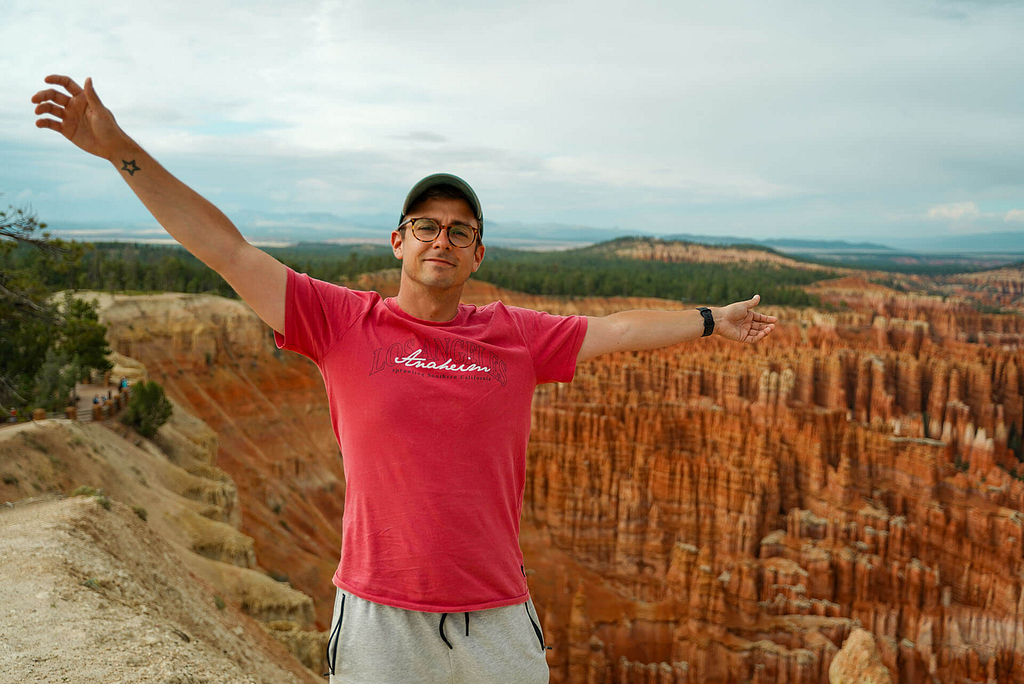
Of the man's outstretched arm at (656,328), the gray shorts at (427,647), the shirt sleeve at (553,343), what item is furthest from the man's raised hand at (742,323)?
the gray shorts at (427,647)

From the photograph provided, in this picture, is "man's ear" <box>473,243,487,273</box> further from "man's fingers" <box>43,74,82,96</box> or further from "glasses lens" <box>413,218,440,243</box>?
"man's fingers" <box>43,74,82,96</box>

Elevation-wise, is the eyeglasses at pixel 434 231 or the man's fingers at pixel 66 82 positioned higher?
the man's fingers at pixel 66 82

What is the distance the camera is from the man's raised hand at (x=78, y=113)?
2.38 meters

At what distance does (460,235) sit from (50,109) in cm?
150

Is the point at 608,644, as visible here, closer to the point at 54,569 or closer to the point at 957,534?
the point at 957,534

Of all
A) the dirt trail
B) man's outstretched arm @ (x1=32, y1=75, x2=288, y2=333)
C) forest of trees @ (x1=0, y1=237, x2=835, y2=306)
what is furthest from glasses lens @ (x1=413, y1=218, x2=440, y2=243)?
forest of trees @ (x1=0, y1=237, x2=835, y2=306)

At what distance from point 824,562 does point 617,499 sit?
29.9 ft

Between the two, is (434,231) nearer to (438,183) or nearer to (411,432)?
(438,183)

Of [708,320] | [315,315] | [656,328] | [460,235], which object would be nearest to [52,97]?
[315,315]

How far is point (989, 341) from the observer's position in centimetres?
4228

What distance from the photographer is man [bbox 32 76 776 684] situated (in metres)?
2.50

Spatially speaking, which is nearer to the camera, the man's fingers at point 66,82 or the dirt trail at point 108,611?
the man's fingers at point 66,82

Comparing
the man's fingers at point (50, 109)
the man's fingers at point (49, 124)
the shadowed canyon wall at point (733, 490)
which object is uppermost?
the man's fingers at point (50, 109)

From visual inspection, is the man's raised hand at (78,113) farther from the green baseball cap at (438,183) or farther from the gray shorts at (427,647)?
the gray shorts at (427,647)
